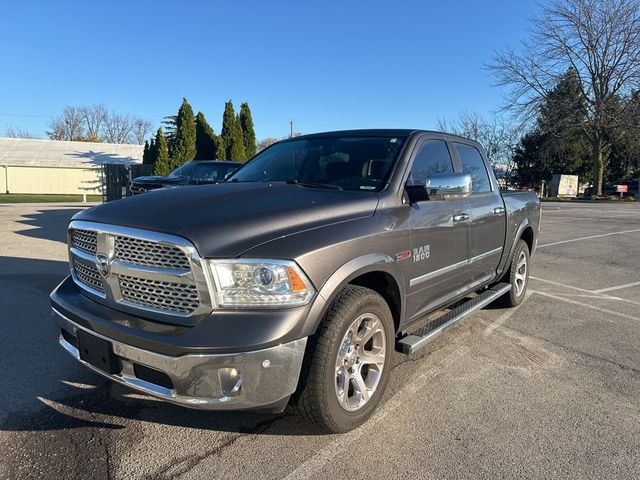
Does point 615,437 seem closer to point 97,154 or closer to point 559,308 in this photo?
point 559,308

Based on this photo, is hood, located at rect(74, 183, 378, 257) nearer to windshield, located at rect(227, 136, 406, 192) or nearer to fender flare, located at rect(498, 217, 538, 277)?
windshield, located at rect(227, 136, 406, 192)

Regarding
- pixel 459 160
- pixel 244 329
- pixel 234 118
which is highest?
pixel 234 118

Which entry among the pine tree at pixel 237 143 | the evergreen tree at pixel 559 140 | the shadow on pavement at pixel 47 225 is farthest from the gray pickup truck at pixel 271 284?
the evergreen tree at pixel 559 140

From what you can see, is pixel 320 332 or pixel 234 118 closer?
pixel 320 332

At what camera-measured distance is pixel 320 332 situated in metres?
2.71

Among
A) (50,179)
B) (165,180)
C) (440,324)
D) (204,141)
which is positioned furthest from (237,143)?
(440,324)

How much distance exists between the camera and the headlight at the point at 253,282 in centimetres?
247

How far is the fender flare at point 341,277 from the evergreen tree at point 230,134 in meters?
27.6

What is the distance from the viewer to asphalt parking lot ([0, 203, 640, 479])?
8.79 ft

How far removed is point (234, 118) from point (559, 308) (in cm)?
2649

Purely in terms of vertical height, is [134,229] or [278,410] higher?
[134,229]

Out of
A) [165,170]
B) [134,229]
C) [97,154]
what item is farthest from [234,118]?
[134,229]

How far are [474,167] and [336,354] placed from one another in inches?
122

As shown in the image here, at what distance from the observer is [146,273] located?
2582 mm
